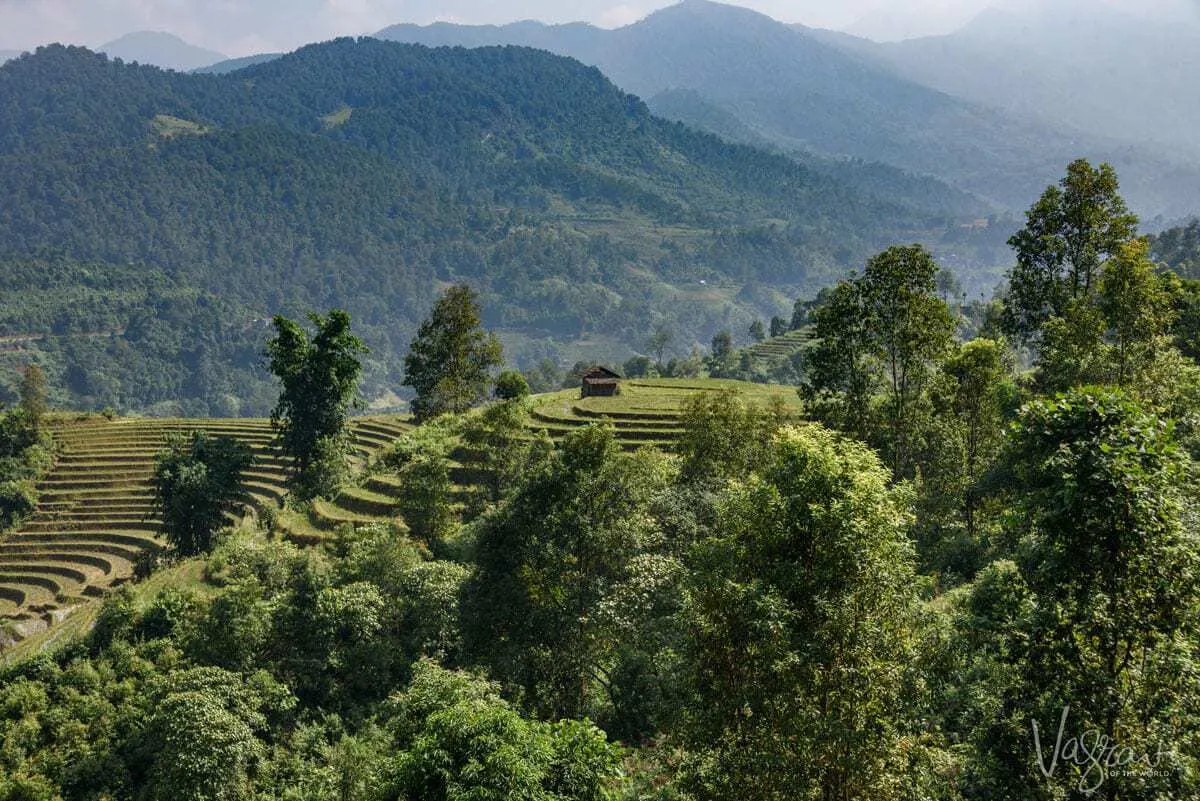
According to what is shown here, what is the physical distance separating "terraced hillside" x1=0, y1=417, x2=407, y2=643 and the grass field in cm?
9

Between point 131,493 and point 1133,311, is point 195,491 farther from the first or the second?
point 1133,311

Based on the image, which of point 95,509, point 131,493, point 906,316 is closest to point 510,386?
point 131,493

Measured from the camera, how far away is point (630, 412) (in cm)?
5822

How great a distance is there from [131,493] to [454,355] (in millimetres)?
31314

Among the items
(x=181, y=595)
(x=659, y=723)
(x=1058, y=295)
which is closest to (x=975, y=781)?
(x=659, y=723)

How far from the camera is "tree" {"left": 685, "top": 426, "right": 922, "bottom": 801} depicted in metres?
13.7

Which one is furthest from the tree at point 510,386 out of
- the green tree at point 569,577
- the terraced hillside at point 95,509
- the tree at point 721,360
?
the tree at point 721,360

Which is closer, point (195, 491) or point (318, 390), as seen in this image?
point (195, 491)

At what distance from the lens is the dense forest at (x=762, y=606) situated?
11.5m

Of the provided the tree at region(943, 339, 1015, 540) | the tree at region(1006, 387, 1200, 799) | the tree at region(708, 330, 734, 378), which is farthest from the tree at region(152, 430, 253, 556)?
the tree at region(708, 330, 734, 378)

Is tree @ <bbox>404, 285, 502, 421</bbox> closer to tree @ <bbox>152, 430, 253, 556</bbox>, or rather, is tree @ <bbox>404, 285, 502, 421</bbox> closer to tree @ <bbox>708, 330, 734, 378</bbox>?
tree @ <bbox>152, 430, 253, 556</bbox>

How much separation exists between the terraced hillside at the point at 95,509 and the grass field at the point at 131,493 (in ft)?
0.31

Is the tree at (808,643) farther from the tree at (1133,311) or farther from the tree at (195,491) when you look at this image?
the tree at (195,491)

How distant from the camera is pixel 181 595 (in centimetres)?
3266
